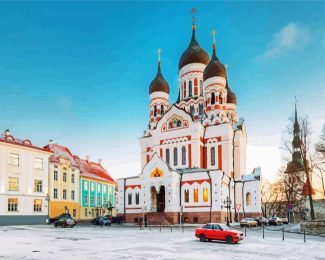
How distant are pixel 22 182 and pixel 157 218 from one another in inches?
688

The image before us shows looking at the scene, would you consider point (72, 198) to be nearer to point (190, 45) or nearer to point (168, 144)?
point (168, 144)

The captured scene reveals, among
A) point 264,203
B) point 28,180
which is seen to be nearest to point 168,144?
point 28,180

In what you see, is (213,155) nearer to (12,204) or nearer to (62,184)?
(62,184)

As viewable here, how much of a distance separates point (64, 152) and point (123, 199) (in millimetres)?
14570

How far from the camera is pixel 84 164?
221ft

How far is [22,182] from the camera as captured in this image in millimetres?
46000

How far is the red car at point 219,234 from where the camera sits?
2192cm

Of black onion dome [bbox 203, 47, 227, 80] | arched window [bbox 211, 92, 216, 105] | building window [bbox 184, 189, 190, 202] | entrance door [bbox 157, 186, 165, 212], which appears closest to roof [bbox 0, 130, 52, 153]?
entrance door [bbox 157, 186, 165, 212]

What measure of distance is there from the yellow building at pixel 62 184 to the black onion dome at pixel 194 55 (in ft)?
82.8

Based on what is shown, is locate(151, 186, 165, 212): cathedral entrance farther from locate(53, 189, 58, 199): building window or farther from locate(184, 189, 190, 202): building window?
locate(53, 189, 58, 199): building window

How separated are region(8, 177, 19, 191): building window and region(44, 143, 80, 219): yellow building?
7.28m

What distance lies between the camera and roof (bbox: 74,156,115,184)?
6306cm

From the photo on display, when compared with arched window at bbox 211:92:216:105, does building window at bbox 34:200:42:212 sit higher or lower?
lower

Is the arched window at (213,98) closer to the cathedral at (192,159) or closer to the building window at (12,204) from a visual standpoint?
the cathedral at (192,159)
